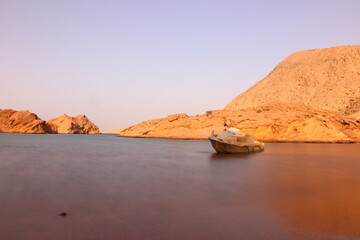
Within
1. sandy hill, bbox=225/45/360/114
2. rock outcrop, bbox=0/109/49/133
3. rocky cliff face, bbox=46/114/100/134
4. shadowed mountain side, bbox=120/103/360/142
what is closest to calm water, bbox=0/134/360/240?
→ shadowed mountain side, bbox=120/103/360/142

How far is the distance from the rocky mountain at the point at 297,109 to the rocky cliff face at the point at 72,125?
193 ft

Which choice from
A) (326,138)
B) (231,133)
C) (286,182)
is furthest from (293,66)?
(286,182)

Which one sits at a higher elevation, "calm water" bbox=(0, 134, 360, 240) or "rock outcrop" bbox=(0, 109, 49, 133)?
"rock outcrop" bbox=(0, 109, 49, 133)

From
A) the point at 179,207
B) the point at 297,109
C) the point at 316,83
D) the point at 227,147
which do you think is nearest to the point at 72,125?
the point at 297,109

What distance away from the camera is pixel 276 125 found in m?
48.9

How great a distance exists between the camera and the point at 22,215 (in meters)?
5.73

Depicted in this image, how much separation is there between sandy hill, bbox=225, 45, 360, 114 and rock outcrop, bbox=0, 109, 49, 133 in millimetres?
72306

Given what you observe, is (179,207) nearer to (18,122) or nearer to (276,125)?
(276,125)

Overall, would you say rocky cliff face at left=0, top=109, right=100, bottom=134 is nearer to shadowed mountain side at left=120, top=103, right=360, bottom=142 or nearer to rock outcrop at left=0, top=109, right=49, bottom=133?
rock outcrop at left=0, top=109, right=49, bottom=133

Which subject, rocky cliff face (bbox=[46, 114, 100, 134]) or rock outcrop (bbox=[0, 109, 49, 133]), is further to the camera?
rocky cliff face (bbox=[46, 114, 100, 134])

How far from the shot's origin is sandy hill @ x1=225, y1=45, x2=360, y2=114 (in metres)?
82.0

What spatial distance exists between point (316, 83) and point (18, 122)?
102 m

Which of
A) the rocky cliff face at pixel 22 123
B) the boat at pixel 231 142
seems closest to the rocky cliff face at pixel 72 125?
the rocky cliff face at pixel 22 123

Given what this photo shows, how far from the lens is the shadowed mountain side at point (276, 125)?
47.3 meters
